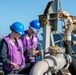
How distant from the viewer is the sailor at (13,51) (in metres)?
6.32

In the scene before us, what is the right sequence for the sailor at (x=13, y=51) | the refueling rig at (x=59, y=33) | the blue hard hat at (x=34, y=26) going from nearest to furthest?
1. the sailor at (x=13, y=51)
2. the blue hard hat at (x=34, y=26)
3. the refueling rig at (x=59, y=33)

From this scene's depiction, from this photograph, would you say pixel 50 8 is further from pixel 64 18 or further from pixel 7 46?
pixel 7 46

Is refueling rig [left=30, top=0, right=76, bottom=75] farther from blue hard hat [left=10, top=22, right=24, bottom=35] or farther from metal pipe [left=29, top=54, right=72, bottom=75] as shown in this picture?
blue hard hat [left=10, top=22, right=24, bottom=35]

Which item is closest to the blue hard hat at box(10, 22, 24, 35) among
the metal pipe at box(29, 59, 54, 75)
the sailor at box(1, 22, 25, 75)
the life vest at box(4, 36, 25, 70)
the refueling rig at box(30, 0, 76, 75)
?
the sailor at box(1, 22, 25, 75)

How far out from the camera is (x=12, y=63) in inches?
248

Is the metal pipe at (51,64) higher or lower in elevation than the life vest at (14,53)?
lower

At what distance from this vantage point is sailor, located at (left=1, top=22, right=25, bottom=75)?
20.7ft

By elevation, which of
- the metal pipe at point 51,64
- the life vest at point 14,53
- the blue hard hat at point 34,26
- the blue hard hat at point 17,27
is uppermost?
the blue hard hat at point 17,27

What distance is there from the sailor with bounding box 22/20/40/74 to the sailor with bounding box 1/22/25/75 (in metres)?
0.55

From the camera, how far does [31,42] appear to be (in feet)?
25.7

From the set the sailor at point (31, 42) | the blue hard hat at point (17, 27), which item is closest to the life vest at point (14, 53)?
the blue hard hat at point (17, 27)

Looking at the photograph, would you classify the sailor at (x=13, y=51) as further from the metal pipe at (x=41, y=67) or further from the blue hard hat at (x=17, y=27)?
the metal pipe at (x=41, y=67)

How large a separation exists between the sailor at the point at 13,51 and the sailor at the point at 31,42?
55 cm

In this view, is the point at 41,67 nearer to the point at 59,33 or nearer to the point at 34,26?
the point at 34,26
